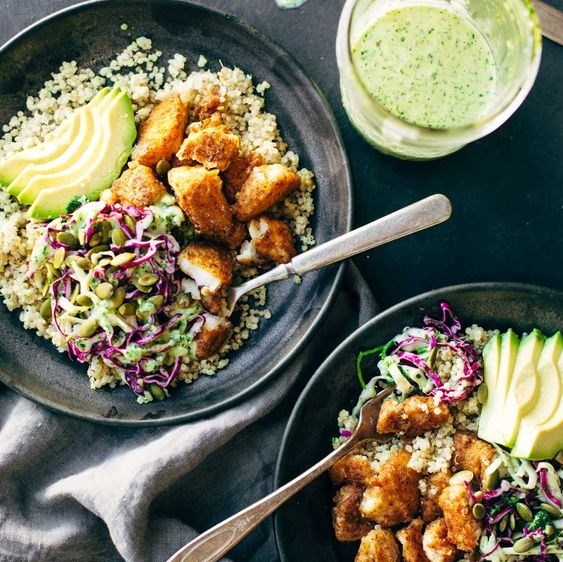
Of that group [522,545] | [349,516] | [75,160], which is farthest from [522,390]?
[75,160]

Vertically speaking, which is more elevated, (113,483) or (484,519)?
(113,483)

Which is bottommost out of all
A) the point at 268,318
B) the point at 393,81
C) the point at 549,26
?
the point at 268,318

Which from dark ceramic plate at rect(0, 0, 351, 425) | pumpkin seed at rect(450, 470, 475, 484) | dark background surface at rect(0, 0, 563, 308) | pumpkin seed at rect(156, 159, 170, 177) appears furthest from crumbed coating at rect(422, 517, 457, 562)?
pumpkin seed at rect(156, 159, 170, 177)

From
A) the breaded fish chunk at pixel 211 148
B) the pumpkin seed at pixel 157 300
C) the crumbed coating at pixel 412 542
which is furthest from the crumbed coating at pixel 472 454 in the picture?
the breaded fish chunk at pixel 211 148

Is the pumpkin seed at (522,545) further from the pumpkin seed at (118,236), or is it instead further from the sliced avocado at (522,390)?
the pumpkin seed at (118,236)

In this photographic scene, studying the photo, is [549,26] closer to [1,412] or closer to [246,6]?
[246,6]

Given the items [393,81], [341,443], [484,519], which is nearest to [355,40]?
[393,81]
